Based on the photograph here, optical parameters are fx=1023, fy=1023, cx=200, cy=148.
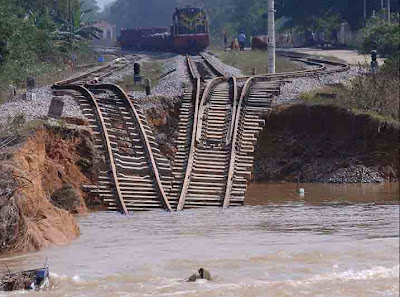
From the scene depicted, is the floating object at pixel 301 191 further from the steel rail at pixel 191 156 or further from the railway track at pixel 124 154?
the railway track at pixel 124 154

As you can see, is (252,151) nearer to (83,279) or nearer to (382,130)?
(382,130)

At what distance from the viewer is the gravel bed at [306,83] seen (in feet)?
91.2

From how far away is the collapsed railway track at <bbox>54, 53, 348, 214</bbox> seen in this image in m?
21.3

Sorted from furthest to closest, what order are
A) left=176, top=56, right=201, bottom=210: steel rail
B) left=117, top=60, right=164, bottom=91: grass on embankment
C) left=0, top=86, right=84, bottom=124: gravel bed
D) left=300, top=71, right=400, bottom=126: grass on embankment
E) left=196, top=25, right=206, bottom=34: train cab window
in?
left=196, top=25, right=206, bottom=34: train cab window, left=117, top=60, right=164, bottom=91: grass on embankment, left=300, top=71, right=400, bottom=126: grass on embankment, left=0, top=86, right=84, bottom=124: gravel bed, left=176, top=56, right=201, bottom=210: steel rail

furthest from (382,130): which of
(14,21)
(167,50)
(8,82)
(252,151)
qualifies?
(167,50)

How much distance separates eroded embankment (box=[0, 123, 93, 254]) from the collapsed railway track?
1.96ft

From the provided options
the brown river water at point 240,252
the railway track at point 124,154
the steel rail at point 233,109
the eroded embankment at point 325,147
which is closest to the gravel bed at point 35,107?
the railway track at point 124,154

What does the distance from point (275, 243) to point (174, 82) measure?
15.4 m

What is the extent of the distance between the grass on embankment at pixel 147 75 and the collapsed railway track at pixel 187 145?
7.23ft

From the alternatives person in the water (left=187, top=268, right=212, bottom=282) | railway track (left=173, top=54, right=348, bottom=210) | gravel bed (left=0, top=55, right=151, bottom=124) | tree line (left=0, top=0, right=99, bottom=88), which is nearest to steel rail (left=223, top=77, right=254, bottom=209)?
railway track (left=173, top=54, right=348, bottom=210)

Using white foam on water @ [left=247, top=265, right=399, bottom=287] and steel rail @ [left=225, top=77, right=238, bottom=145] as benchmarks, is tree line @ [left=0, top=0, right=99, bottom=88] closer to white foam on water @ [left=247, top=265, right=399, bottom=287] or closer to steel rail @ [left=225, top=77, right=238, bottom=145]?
steel rail @ [left=225, top=77, right=238, bottom=145]

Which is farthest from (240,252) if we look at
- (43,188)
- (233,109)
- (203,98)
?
(203,98)

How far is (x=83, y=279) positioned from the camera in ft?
45.9

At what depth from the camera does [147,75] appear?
3859 centimetres
